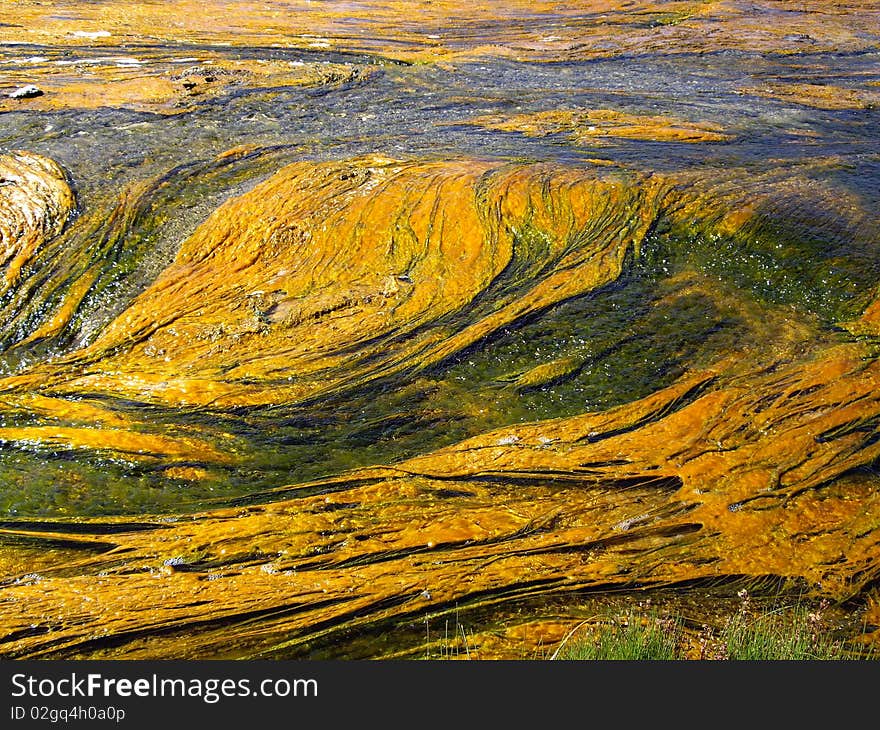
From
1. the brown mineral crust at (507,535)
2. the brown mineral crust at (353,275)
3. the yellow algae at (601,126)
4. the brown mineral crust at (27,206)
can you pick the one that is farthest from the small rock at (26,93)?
the brown mineral crust at (507,535)

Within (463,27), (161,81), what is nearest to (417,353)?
(161,81)

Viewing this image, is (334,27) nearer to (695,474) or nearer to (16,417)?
(16,417)

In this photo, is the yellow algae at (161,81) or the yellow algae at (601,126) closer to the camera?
the yellow algae at (601,126)

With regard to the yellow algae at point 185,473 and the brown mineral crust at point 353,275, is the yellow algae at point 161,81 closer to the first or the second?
the brown mineral crust at point 353,275

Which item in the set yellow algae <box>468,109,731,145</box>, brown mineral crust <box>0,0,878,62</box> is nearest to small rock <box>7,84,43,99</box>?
brown mineral crust <box>0,0,878,62</box>

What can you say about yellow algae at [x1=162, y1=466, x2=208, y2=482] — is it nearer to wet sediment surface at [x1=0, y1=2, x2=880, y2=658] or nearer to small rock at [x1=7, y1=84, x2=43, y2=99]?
wet sediment surface at [x1=0, y1=2, x2=880, y2=658]

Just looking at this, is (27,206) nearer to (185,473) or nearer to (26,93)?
(26,93)
